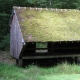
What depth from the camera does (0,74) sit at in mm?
11922

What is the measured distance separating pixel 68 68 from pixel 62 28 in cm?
418

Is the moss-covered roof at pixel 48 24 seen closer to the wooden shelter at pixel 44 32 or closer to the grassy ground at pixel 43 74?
the wooden shelter at pixel 44 32

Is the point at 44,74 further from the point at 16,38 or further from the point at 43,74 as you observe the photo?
the point at 16,38

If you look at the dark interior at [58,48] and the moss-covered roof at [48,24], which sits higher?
the moss-covered roof at [48,24]

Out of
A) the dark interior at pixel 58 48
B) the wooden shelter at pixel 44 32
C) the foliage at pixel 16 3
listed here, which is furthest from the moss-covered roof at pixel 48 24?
the foliage at pixel 16 3

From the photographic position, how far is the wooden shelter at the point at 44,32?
15.6 metres

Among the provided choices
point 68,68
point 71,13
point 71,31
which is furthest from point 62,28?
point 68,68

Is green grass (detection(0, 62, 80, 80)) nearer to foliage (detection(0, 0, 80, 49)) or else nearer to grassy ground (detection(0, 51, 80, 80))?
grassy ground (detection(0, 51, 80, 80))

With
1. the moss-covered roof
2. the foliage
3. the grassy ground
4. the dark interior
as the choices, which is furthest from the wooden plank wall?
the foliage

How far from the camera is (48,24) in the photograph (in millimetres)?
17188

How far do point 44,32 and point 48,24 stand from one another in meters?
1.30

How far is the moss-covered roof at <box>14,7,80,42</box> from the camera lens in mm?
15674

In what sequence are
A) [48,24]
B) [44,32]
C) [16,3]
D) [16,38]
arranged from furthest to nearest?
[16,3], [16,38], [48,24], [44,32]

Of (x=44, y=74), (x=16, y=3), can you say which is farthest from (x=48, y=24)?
(x=16, y=3)
